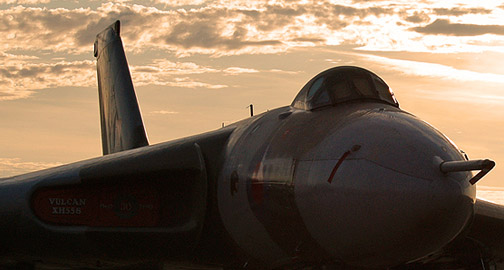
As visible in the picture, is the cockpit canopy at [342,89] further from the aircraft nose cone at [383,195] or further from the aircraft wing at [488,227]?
the aircraft wing at [488,227]

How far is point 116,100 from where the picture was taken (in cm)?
1992

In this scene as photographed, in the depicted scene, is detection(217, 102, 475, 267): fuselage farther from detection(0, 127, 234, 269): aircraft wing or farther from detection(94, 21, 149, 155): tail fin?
detection(94, 21, 149, 155): tail fin

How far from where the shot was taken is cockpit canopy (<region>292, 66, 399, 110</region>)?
938 centimetres

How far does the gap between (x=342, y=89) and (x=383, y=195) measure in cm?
247

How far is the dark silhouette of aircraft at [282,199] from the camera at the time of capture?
7.34 metres

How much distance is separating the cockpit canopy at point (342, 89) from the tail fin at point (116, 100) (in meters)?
9.58

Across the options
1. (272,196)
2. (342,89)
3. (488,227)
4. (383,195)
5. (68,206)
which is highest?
(342,89)

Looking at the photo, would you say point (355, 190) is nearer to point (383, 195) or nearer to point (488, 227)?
point (383, 195)

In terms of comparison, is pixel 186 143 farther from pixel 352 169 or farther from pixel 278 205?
pixel 352 169

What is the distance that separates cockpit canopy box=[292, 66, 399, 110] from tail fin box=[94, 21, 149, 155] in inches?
377

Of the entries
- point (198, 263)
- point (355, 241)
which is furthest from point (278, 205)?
point (198, 263)

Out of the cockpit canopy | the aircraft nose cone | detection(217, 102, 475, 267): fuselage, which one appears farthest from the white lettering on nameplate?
the aircraft nose cone

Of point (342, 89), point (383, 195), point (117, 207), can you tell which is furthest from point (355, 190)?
point (117, 207)

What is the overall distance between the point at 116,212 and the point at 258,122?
291 centimetres
